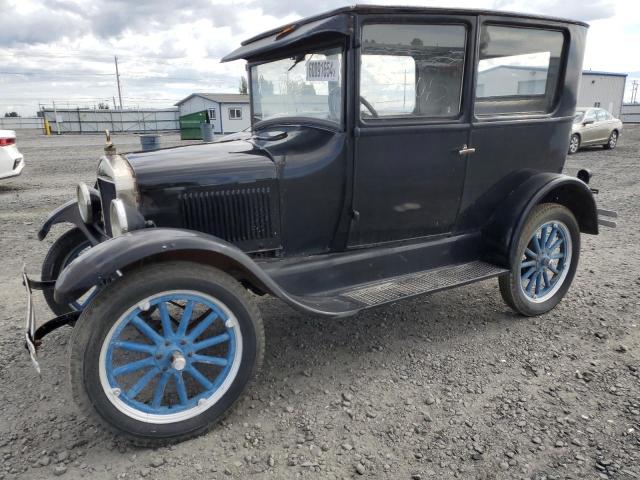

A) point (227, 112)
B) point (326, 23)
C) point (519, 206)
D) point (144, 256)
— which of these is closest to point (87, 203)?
point (144, 256)

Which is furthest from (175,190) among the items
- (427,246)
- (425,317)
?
(425,317)

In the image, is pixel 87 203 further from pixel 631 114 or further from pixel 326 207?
pixel 631 114

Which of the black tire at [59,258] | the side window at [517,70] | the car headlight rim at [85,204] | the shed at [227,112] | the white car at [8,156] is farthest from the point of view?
the shed at [227,112]

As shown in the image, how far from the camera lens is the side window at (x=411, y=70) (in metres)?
2.82

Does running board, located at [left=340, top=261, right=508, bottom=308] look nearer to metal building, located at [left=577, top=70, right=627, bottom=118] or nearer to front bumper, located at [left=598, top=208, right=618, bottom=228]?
front bumper, located at [left=598, top=208, right=618, bottom=228]

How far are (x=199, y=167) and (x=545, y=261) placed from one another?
2655 mm

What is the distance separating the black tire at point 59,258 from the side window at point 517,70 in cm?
290

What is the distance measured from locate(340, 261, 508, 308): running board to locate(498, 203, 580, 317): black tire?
16cm

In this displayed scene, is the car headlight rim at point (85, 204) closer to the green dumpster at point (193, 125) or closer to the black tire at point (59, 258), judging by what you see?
the black tire at point (59, 258)

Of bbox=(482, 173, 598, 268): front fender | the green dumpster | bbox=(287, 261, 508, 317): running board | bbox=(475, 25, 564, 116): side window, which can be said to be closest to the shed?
the green dumpster

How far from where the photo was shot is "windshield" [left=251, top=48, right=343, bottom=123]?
2.83 metres

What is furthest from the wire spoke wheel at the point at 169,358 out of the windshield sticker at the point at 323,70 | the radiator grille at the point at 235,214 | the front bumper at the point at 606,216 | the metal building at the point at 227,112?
the metal building at the point at 227,112

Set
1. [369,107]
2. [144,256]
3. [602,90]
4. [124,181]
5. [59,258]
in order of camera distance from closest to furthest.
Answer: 1. [144,256]
2. [124,181]
3. [369,107]
4. [59,258]
5. [602,90]

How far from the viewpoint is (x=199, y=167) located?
8.84 ft
